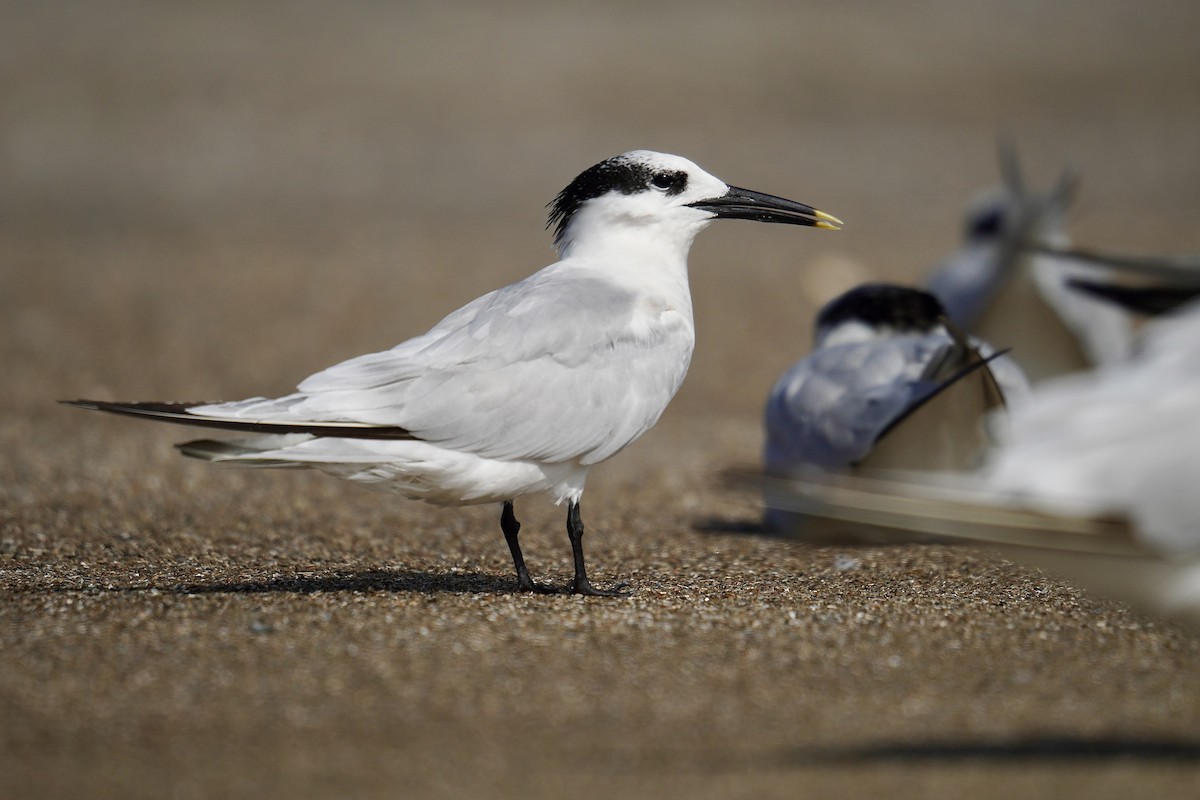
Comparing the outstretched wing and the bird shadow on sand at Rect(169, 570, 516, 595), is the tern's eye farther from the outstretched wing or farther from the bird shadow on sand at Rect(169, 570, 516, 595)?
the bird shadow on sand at Rect(169, 570, 516, 595)

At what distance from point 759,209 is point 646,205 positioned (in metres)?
0.38

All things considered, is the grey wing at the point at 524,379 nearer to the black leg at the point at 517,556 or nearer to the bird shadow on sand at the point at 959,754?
the black leg at the point at 517,556

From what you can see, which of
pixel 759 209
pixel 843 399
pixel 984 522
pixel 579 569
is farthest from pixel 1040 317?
pixel 984 522

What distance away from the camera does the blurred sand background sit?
2.67m

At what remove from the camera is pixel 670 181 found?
13.9 ft

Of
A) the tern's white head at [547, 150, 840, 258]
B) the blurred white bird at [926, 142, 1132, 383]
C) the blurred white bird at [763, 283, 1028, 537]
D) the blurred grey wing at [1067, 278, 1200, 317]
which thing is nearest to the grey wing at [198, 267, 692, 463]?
the tern's white head at [547, 150, 840, 258]

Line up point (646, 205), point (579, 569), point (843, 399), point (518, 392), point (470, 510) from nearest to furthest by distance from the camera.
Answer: point (518, 392) < point (579, 569) < point (646, 205) < point (843, 399) < point (470, 510)

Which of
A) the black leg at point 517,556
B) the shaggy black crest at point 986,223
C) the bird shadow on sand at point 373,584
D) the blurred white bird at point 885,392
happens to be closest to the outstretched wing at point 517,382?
the black leg at point 517,556

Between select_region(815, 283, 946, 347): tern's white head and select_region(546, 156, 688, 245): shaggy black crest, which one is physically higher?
select_region(546, 156, 688, 245): shaggy black crest

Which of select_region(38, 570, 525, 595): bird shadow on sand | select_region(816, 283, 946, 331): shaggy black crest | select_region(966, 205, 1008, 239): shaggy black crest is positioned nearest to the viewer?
select_region(38, 570, 525, 595): bird shadow on sand

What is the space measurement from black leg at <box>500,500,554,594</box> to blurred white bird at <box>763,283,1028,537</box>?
2.92 feet

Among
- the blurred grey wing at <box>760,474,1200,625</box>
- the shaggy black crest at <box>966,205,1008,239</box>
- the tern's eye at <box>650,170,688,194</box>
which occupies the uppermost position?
the shaggy black crest at <box>966,205,1008,239</box>

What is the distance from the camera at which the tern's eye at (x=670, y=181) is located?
4.23 metres

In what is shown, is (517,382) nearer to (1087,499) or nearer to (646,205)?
(646,205)
